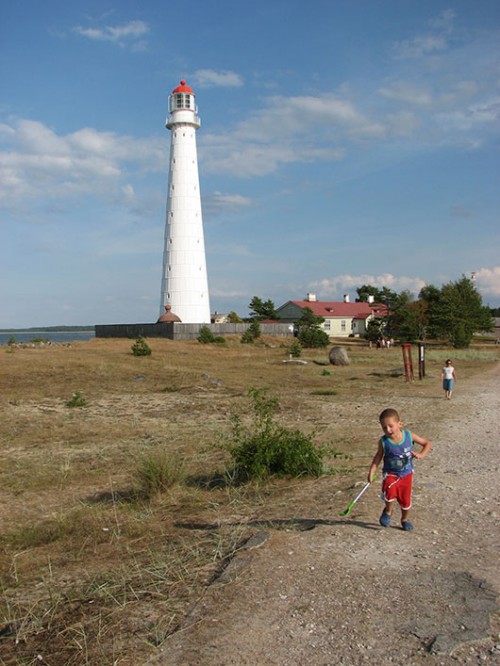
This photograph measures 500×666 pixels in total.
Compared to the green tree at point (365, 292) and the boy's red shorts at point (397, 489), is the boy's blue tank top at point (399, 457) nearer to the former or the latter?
the boy's red shorts at point (397, 489)

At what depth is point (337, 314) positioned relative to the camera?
262 ft

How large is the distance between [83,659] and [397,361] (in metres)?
36.2

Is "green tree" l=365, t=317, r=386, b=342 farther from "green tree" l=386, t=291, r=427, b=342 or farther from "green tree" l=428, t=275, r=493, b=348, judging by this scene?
"green tree" l=428, t=275, r=493, b=348

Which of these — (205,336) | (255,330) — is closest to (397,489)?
(205,336)

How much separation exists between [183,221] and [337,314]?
3616cm

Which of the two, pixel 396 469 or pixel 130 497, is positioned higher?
pixel 396 469

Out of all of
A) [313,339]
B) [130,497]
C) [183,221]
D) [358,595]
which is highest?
[183,221]

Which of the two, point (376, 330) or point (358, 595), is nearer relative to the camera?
Answer: point (358, 595)

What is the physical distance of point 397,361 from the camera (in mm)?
39062

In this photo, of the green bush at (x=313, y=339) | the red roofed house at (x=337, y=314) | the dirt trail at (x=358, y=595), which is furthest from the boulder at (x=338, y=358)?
the red roofed house at (x=337, y=314)

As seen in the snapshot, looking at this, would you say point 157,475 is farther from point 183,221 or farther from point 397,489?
point 183,221

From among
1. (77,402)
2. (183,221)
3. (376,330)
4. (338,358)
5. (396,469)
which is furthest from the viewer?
(376,330)

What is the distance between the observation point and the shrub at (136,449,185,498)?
888 cm

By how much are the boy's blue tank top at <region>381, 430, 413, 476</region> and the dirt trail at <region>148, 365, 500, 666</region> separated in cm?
60
